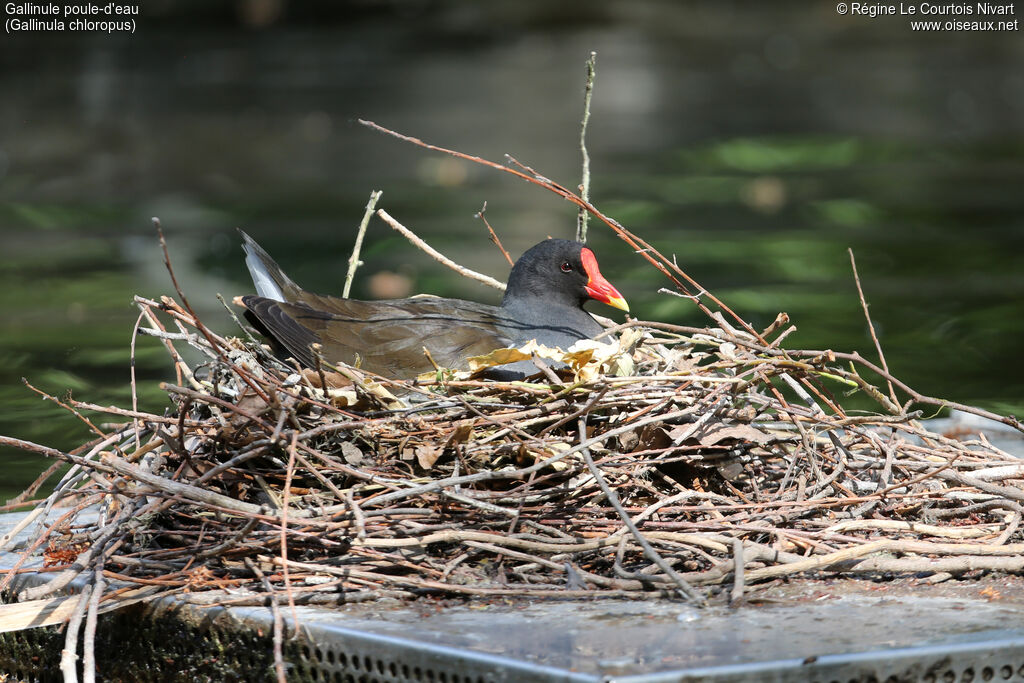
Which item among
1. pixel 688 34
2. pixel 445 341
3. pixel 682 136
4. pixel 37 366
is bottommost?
pixel 37 366

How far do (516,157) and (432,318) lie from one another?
8.97 metres

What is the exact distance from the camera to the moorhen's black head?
14.1ft

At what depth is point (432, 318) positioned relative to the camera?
3918 mm

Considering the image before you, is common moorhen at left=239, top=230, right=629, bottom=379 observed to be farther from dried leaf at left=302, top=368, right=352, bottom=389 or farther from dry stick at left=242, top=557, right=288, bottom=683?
dry stick at left=242, top=557, right=288, bottom=683

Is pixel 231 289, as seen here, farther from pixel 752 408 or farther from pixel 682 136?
pixel 682 136

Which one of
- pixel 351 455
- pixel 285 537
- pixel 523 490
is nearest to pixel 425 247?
pixel 351 455

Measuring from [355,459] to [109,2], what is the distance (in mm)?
21199

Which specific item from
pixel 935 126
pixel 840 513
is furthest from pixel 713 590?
pixel 935 126

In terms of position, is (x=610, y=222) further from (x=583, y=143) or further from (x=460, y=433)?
(x=460, y=433)

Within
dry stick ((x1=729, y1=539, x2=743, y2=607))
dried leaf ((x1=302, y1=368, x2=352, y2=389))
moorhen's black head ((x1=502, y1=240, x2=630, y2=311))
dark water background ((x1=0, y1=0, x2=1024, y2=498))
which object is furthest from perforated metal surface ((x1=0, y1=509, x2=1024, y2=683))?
dark water background ((x1=0, y1=0, x2=1024, y2=498))

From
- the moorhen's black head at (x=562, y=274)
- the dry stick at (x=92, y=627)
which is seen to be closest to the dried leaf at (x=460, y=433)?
the dry stick at (x=92, y=627)

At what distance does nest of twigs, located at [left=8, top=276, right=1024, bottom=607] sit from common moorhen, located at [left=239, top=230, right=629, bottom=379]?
1.45 ft

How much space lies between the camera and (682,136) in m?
14.4

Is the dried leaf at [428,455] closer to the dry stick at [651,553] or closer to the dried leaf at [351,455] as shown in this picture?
the dried leaf at [351,455]
